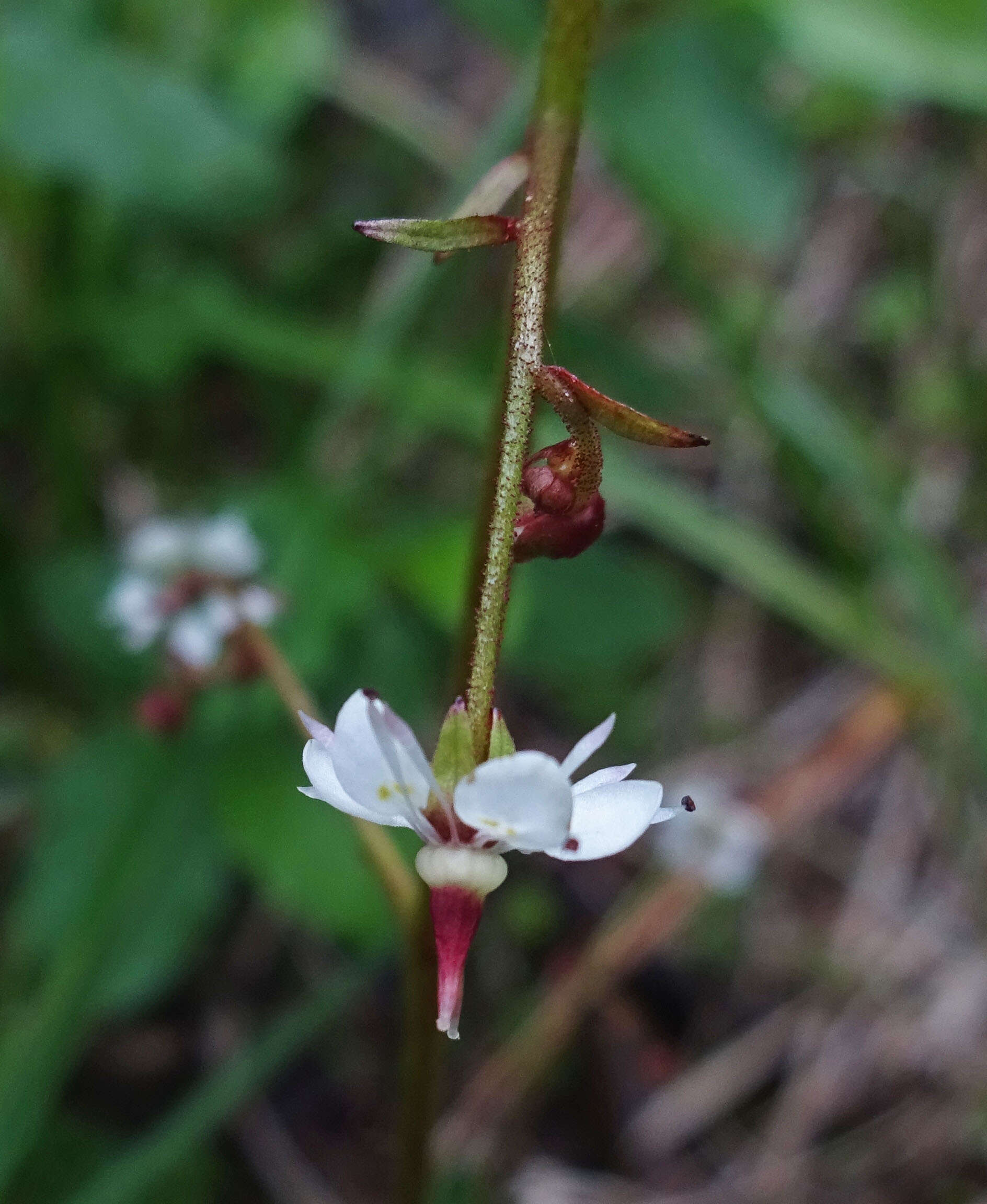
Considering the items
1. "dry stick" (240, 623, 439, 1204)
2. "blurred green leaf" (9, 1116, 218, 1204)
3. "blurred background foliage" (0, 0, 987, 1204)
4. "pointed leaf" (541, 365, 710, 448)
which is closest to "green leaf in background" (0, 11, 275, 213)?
"blurred background foliage" (0, 0, 987, 1204)

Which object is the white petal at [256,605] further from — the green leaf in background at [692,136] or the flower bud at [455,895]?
the green leaf in background at [692,136]

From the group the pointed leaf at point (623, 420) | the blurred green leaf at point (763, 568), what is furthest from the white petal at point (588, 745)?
the blurred green leaf at point (763, 568)

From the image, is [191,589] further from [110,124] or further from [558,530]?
[110,124]

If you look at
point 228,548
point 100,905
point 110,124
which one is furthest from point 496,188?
point 110,124

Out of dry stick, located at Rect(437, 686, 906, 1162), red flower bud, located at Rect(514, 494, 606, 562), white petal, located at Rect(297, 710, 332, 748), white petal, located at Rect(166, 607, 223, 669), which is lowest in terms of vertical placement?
dry stick, located at Rect(437, 686, 906, 1162)

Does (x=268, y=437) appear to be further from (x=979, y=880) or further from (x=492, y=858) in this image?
(x=492, y=858)

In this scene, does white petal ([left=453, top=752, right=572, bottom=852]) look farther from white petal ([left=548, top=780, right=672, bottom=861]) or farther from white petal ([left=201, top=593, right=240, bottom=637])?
white petal ([left=201, top=593, right=240, bottom=637])
